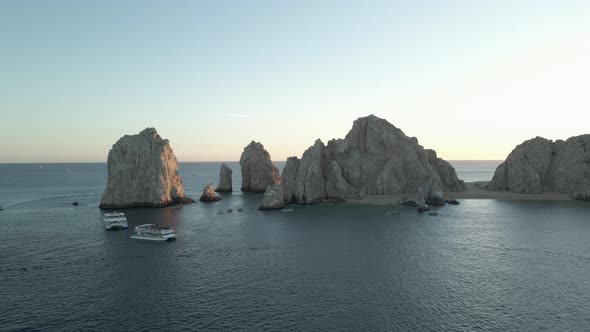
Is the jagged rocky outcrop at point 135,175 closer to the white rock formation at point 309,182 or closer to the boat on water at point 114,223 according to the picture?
the boat on water at point 114,223

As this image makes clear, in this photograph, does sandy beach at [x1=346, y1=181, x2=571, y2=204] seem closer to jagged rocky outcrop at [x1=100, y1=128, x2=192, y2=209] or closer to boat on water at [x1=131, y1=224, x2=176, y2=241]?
jagged rocky outcrop at [x1=100, y1=128, x2=192, y2=209]

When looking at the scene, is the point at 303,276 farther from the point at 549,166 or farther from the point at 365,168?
the point at 549,166

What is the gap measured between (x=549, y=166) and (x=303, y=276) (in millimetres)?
148876

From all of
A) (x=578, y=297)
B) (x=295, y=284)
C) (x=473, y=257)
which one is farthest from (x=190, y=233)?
(x=578, y=297)

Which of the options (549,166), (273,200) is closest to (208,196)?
(273,200)

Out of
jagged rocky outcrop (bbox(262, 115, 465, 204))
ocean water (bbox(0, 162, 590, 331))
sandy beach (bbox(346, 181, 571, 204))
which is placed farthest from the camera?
jagged rocky outcrop (bbox(262, 115, 465, 204))

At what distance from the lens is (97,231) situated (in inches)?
3644

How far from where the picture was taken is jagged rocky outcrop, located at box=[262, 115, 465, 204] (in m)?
149

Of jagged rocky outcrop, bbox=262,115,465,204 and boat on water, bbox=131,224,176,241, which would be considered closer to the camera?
boat on water, bbox=131,224,176,241

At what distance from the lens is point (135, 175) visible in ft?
434

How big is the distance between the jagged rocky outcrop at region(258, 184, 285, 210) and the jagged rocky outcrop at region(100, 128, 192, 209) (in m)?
36.8

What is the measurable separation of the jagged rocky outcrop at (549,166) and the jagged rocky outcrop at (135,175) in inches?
5667

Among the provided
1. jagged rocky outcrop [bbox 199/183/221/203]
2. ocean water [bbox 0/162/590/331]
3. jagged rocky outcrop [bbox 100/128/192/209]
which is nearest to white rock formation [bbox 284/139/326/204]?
jagged rocky outcrop [bbox 199/183/221/203]

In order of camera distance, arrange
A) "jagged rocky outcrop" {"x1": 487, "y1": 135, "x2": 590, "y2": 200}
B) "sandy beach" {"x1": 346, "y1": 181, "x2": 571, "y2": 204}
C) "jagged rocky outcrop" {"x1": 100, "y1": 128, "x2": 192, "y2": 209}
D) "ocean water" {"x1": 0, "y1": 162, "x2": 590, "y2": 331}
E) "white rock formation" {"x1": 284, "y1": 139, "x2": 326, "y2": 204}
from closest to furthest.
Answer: "ocean water" {"x1": 0, "y1": 162, "x2": 590, "y2": 331}
"jagged rocky outcrop" {"x1": 100, "y1": 128, "x2": 192, "y2": 209}
"white rock formation" {"x1": 284, "y1": 139, "x2": 326, "y2": 204}
"sandy beach" {"x1": 346, "y1": 181, "x2": 571, "y2": 204}
"jagged rocky outcrop" {"x1": 487, "y1": 135, "x2": 590, "y2": 200}
